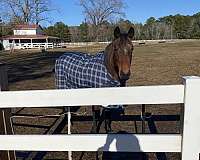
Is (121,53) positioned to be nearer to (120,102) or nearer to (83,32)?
(120,102)

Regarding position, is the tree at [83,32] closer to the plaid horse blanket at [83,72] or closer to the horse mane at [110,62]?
the plaid horse blanket at [83,72]

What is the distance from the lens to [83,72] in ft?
18.7

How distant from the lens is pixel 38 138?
3.40 metres

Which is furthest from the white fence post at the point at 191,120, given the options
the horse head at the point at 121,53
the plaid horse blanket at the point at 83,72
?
the plaid horse blanket at the point at 83,72

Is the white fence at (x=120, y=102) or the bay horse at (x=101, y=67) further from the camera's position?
the bay horse at (x=101, y=67)

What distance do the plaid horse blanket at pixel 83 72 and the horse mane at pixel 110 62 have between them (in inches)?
2.7

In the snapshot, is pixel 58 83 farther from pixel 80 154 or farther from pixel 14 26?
pixel 14 26

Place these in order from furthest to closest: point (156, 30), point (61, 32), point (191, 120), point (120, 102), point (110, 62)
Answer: point (156, 30)
point (61, 32)
point (110, 62)
point (120, 102)
point (191, 120)

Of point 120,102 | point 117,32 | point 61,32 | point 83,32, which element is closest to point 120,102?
point 120,102

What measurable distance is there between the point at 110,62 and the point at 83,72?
2.27 feet

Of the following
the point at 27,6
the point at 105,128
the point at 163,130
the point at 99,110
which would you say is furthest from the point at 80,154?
the point at 27,6

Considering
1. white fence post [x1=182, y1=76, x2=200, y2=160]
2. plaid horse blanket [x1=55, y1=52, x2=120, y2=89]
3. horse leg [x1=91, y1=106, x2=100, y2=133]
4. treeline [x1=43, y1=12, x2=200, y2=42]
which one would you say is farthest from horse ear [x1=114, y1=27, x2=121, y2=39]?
treeline [x1=43, y1=12, x2=200, y2=42]

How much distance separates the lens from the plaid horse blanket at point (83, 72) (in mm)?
5407

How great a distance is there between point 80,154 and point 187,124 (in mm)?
2690
